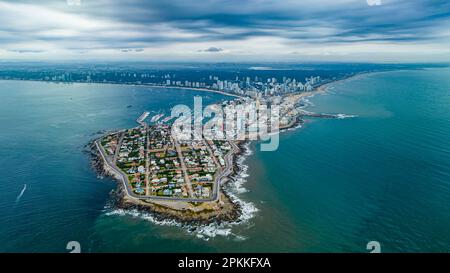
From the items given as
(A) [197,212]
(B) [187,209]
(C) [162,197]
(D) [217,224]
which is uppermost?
(C) [162,197]

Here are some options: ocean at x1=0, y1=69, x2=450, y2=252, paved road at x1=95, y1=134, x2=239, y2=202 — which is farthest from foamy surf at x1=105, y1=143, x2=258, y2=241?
paved road at x1=95, y1=134, x2=239, y2=202

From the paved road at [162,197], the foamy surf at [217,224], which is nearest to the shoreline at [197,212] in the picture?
the foamy surf at [217,224]

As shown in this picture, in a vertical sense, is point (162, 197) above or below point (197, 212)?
above

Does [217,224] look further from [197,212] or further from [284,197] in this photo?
[284,197]

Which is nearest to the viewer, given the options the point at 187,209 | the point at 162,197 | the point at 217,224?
the point at 217,224

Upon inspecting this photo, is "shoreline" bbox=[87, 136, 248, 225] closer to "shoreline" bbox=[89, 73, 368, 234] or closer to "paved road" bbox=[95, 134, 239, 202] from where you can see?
"shoreline" bbox=[89, 73, 368, 234]

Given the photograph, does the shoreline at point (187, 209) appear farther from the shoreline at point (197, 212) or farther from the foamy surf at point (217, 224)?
the foamy surf at point (217, 224)

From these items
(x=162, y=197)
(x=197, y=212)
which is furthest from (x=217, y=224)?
(x=162, y=197)

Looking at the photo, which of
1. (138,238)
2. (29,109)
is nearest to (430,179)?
(138,238)

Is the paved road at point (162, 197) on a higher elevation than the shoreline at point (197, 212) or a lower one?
higher
